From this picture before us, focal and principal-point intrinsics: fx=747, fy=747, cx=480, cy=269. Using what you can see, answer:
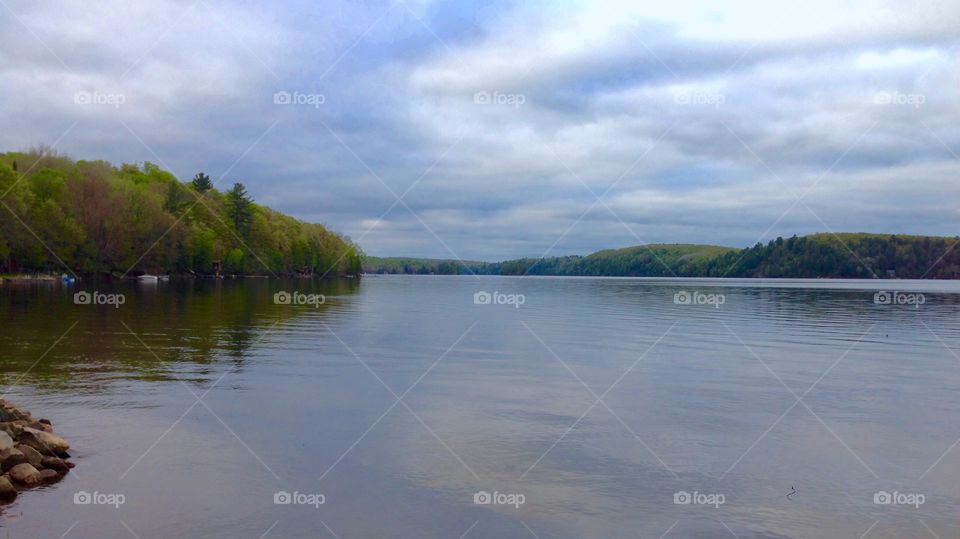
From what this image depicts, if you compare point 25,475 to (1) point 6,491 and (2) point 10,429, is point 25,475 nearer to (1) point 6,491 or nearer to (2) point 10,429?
(1) point 6,491

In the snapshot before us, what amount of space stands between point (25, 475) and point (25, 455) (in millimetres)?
676

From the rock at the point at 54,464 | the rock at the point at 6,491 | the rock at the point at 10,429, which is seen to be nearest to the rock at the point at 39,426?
the rock at the point at 10,429

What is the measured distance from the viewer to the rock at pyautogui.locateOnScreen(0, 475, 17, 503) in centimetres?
1385

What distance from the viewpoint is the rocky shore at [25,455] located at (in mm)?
14695

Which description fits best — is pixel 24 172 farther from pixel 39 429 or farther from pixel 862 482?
pixel 862 482

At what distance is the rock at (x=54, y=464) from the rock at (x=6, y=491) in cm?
142

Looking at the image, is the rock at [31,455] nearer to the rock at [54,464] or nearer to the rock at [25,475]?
the rock at [54,464]

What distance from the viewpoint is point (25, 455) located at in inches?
606

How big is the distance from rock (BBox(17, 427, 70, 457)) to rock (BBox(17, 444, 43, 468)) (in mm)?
312

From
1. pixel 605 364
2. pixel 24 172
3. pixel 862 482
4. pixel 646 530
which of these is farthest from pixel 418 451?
pixel 24 172

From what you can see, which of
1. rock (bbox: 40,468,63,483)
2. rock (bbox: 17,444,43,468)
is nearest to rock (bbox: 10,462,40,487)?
rock (bbox: 40,468,63,483)

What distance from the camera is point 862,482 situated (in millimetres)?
16219

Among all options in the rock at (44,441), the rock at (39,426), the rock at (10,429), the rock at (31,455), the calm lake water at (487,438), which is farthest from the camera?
the rock at (39,426)

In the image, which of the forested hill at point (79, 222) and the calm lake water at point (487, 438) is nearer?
the calm lake water at point (487, 438)
